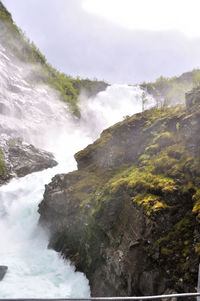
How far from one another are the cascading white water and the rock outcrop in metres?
1.56

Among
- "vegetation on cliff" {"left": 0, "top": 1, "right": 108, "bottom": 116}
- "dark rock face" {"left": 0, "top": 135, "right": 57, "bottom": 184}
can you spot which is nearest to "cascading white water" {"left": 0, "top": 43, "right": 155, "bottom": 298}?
"dark rock face" {"left": 0, "top": 135, "right": 57, "bottom": 184}

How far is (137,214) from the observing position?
10180 mm

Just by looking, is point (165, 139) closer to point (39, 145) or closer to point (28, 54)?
point (39, 145)

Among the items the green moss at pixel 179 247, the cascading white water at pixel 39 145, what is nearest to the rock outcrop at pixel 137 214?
the green moss at pixel 179 247

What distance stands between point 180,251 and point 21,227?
16.6m

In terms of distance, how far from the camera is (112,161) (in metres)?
18.5

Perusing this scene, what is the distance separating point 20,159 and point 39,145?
41.3 ft

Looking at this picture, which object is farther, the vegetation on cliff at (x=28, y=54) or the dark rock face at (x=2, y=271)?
the vegetation on cliff at (x=28, y=54)

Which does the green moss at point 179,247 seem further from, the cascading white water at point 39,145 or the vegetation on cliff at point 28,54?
the vegetation on cliff at point 28,54

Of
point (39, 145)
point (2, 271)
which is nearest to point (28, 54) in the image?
point (39, 145)

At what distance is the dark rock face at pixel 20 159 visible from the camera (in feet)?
111

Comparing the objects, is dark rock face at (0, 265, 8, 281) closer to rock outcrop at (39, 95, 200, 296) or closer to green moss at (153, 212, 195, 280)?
rock outcrop at (39, 95, 200, 296)

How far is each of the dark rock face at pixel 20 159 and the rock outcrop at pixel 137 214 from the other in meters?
16.7

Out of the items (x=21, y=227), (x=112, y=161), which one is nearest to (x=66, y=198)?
(x=112, y=161)
